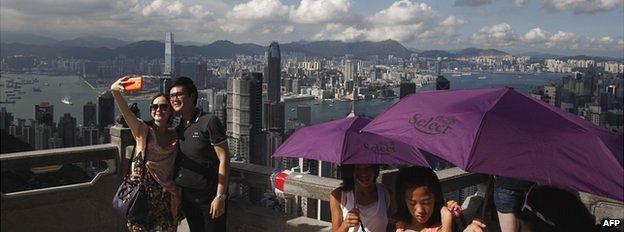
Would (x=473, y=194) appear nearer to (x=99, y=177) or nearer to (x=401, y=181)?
(x=401, y=181)

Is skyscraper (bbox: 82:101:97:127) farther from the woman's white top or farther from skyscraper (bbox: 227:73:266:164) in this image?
the woman's white top

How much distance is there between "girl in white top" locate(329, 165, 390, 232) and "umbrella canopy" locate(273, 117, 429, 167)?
9 centimetres

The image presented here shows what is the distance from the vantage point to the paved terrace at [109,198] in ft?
15.9

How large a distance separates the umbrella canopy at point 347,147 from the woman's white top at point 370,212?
25 centimetres

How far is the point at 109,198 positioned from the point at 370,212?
3.35 meters

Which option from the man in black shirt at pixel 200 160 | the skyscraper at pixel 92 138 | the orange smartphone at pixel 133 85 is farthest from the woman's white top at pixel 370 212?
the skyscraper at pixel 92 138

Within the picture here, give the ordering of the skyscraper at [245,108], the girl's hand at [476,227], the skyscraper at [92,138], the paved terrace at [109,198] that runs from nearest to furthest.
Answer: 1. the girl's hand at [476,227]
2. the paved terrace at [109,198]
3. the skyscraper at [92,138]
4. the skyscraper at [245,108]

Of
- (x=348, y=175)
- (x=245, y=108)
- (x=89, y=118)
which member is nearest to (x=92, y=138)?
(x=89, y=118)

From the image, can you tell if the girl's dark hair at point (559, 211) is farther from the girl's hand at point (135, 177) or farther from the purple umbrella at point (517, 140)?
the girl's hand at point (135, 177)

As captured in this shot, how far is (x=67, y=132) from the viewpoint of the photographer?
90.6ft

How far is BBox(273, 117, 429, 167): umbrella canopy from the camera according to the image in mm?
3510

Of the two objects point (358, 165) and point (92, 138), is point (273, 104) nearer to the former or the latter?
point (92, 138)

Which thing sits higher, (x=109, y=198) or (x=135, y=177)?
(x=135, y=177)

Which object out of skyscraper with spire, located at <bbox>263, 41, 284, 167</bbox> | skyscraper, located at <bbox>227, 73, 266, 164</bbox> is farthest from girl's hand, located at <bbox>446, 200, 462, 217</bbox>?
skyscraper, located at <bbox>227, 73, 266, 164</bbox>
